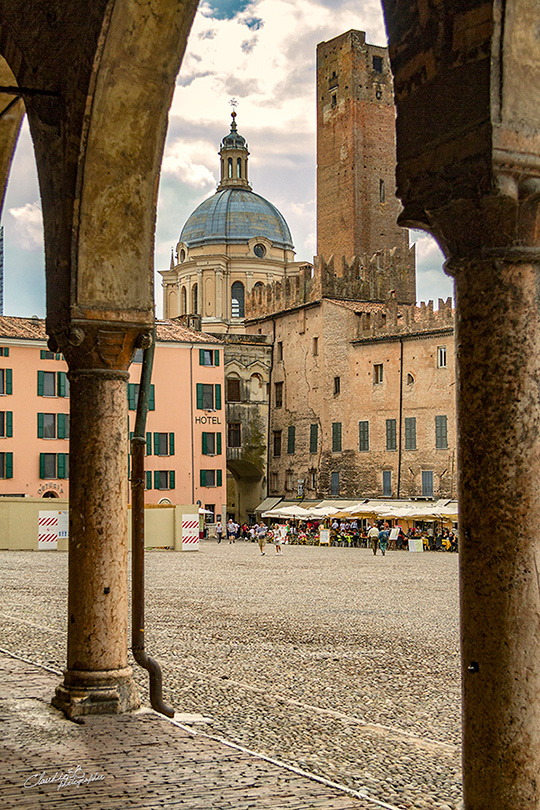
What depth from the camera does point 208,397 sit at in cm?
4775

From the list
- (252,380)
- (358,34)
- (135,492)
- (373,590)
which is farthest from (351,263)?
(135,492)

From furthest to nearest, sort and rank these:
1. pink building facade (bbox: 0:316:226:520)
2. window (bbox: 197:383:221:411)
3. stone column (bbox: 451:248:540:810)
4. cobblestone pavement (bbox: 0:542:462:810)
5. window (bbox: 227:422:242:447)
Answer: window (bbox: 227:422:242:447), window (bbox: 197:383:221:411), pink building facade (bbox: 0:316:226:520), cobblestone pavement (bbox: 0:542:462:810), stone column (bbox: 451:248:540:810)

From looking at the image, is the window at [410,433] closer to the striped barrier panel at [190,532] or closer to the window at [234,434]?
the window at [234,434]

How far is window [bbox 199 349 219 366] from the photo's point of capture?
1880 inches

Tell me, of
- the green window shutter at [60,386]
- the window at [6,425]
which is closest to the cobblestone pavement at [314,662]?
the window at [6,425]

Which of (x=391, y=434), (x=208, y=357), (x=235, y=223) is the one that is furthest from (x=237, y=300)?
(x=391, y=434)

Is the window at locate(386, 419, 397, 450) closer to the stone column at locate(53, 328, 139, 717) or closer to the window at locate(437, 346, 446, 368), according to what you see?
the window at locate(437, 346, 446, 368)

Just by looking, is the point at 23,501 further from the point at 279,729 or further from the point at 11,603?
the point at 279,729

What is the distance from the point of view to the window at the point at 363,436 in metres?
49.4

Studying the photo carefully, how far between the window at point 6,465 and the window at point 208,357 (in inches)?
389

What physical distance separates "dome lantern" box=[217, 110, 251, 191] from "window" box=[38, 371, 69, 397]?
32.6 metres

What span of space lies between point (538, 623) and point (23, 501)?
29.9 metres

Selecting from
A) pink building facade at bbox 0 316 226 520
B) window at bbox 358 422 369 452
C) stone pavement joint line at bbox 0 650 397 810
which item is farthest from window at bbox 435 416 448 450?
stone pavement joint line at bbox 0 650 397 810

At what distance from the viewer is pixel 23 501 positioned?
106 ft
